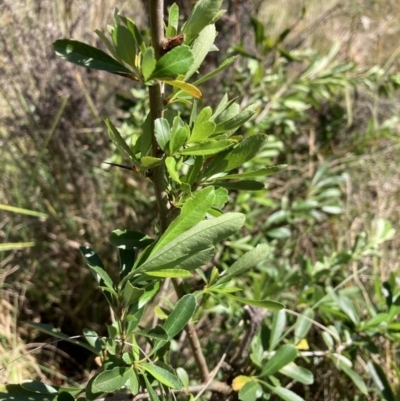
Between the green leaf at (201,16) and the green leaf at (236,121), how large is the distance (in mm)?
99

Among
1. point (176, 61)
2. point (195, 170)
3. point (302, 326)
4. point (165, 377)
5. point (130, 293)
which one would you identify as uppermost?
point (176, 61)

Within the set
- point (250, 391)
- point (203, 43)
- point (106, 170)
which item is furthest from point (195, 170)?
point (106, 170)

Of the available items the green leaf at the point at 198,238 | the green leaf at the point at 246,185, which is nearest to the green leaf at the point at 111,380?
the green leaf at the point at 198,238

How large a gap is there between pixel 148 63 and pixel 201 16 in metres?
0.09

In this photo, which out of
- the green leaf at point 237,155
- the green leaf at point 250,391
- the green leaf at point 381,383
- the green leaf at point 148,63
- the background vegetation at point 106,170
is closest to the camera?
the green leaf at point 148,63

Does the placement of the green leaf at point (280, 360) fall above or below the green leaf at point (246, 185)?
below

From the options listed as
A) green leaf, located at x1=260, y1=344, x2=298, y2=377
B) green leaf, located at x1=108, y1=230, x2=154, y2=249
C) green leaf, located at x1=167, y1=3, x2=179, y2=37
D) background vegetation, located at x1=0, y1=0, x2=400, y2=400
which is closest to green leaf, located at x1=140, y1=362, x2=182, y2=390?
green leaf, located at x1=108, y1=230, x2=154, y2=249

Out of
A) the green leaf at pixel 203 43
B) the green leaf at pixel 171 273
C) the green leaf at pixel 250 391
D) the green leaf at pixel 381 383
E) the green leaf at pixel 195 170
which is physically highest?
the green leaf at pixel 203 43

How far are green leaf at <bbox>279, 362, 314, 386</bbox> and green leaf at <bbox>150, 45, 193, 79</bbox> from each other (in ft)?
1.73

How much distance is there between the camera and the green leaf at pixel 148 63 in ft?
1.44

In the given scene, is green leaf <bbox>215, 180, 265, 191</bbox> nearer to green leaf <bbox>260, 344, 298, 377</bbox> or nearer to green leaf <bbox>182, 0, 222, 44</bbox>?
green leaf <bbox>182, 0, 222, 44</bbox>

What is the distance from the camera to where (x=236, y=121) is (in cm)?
52

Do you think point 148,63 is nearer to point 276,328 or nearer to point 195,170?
point 195,170

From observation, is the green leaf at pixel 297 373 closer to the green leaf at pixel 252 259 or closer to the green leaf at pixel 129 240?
the green leaf at pixel 252 259
